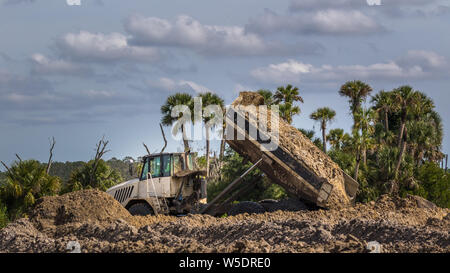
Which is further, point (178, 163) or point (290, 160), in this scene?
point (178, 163)

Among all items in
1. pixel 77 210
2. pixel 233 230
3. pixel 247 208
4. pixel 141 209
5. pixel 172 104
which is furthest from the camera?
pixel 172 104

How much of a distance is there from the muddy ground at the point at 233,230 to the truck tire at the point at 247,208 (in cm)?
77

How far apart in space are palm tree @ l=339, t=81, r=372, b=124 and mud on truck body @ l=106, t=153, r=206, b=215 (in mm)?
41151

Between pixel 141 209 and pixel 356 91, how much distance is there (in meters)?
42.5

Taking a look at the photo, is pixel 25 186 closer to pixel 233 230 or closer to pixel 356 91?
pixel 233 230

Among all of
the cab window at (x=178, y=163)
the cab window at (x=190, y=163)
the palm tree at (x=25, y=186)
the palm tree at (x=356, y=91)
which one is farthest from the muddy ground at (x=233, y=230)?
the palm tree at (x=356, y=91)

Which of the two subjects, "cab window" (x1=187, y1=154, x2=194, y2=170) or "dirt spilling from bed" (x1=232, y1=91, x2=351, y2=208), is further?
"cab window" (x1=187, y1=154, x2=194, y2=170)

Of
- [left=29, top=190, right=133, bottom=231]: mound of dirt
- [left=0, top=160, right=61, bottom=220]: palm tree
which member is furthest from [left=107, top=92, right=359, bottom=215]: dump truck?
[left=0, top=160, right=61, bottom=220]: palm tree

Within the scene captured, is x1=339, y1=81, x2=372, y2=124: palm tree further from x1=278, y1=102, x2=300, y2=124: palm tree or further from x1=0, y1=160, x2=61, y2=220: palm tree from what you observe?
x1=0, y1=160, x2=61, y2=220: palm tree

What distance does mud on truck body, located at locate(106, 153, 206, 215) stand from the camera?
20.0 metres

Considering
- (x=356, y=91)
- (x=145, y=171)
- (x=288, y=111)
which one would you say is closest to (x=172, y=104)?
(x=288, y=111)

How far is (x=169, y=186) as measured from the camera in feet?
65.5

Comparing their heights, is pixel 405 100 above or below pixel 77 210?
above
